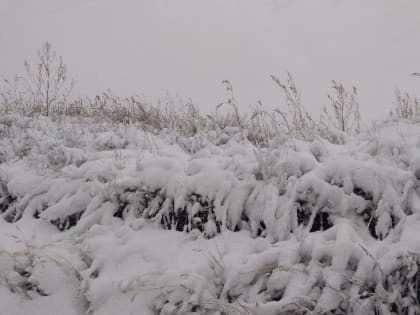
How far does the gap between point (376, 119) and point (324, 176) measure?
1.12m

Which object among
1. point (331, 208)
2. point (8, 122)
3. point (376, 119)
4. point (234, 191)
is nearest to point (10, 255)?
point (234, 191)

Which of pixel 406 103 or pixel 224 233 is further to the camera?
pixel 406 103

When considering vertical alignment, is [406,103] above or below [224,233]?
above

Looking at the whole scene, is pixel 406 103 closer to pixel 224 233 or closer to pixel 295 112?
pixel 295 112

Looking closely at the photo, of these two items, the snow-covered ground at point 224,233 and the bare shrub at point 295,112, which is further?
the bare shrub at point 295,112

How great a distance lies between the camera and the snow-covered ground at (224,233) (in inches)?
65.3

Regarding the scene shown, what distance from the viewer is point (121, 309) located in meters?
1.82

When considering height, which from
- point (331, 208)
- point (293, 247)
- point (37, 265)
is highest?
point (331, 208)

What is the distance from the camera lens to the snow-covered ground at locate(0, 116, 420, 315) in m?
1.66

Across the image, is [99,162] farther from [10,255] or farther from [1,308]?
[1,308]

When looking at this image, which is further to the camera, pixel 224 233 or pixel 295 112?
pixel 295 112

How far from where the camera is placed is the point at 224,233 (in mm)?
2162

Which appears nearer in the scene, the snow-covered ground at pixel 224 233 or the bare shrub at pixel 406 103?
the snow-covered ground at pixel 224 233

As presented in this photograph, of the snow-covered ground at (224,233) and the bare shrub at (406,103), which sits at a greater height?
the bare shrub at (406,103)
